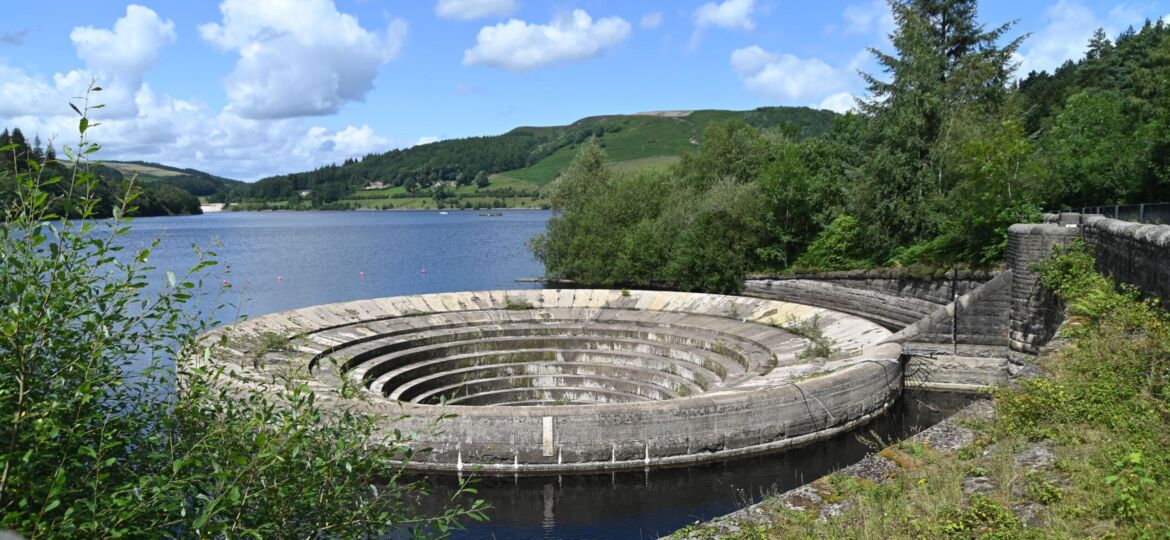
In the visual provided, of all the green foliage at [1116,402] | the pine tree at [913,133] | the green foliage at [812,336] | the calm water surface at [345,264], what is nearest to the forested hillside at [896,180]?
the pine tree at [913,133]

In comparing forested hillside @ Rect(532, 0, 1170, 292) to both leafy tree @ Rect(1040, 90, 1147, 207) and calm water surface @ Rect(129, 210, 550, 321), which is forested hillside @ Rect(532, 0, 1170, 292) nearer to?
leafy tree @ Rect(1040, 90, 1147, 207)

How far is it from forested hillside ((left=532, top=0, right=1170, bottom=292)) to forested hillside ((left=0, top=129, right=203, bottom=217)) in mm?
25617

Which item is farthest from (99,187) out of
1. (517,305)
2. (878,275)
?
(878,275)

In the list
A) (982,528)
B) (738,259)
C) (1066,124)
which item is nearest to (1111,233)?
(982,528)

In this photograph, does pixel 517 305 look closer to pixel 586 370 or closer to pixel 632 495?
pixel 586 370

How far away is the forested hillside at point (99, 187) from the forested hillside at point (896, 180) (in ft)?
84.0

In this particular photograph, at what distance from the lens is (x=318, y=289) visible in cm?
4734

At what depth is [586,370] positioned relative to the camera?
22000 mm

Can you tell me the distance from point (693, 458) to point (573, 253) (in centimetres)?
3145

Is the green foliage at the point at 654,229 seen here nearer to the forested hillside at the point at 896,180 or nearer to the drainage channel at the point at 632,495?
the forested hillside at the point at 896,180

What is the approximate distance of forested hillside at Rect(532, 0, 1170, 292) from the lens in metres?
30.0

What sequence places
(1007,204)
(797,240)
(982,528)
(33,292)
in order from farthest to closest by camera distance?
1. (797,240)
2. (1007,204)
3. (982,528)
4. (33,292)

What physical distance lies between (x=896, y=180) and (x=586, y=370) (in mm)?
22327

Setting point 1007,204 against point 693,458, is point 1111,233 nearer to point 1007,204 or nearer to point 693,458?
point 693,458
